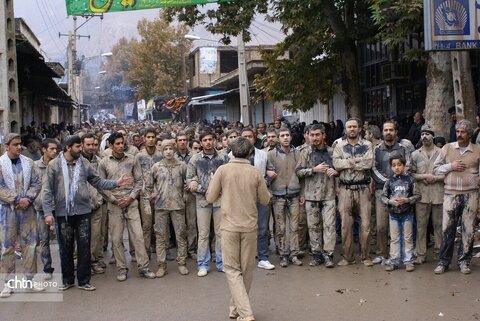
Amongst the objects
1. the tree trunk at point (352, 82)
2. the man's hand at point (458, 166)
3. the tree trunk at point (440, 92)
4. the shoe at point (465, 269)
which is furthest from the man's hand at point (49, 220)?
the tree trunk at point (352, 82)

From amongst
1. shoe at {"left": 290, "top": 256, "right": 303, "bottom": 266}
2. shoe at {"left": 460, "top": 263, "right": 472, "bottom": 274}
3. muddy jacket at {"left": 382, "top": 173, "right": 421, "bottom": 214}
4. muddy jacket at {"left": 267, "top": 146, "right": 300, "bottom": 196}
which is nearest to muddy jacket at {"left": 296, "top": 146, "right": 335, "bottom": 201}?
muddy jacket at {"left": 267, "top": 146, "right": 300, "bottom": 196}

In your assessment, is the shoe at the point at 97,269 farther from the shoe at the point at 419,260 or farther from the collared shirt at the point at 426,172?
the collared shirt at the point at 426,172

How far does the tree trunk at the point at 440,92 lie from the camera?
35.0 ft

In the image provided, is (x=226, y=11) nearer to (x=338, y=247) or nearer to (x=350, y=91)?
(x=350, y=91)

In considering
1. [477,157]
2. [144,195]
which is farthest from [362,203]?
[144,195]

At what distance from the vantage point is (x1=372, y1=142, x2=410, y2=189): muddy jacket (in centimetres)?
815

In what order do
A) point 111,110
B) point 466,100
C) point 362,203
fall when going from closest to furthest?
1. point 362,203
2. point 466,100
3. point 111,110

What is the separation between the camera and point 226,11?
1422cm

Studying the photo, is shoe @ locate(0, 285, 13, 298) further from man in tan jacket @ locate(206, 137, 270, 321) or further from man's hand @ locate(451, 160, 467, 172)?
man's hand @ locate(451, 160, 467, 172)

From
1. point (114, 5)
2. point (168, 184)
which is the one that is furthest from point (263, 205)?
point (114, 5)

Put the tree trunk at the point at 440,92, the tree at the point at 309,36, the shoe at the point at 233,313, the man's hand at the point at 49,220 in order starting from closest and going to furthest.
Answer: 1. the shoe at the point at 233,313
2. the man's hand at the point at 49,220
3. the tree trunk at the point at 440,92
4. the tree at the point at 309,36

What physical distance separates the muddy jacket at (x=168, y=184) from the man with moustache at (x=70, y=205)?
0.92m

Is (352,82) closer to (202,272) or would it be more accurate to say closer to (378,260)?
(378,260)

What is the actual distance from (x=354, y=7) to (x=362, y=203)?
25.8ft
